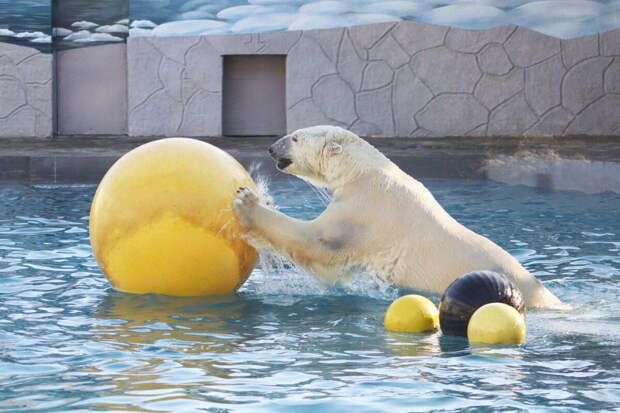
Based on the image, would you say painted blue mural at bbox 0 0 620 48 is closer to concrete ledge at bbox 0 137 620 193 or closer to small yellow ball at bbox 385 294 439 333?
concrete ledge at bbox 0 137 620 193

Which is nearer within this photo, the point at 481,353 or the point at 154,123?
the point at 481,353

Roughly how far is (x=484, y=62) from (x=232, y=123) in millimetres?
3894

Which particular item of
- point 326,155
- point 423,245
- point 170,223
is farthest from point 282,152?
point 423,245

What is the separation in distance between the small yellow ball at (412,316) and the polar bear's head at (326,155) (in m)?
1.00

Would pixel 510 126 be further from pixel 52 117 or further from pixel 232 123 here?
pixel 52 117

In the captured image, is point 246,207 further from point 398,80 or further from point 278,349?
point 398,80

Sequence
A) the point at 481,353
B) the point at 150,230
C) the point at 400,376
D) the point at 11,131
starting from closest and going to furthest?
1. the point at 400,376
2. the point at 481,353
3. the point at 150,230
4. the point at 11,131

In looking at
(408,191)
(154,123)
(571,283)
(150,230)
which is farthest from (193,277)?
(154,123)

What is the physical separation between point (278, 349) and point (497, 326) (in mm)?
930

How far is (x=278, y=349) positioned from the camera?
3789mm

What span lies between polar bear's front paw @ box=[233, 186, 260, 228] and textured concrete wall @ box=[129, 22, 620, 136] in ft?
28.7

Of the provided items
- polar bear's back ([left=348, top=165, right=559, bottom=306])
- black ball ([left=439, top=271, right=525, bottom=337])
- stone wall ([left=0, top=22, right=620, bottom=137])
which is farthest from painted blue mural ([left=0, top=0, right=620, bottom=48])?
black ball ([left=439, top=271, right=525, bottom=337])

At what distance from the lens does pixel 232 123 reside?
13852 mm

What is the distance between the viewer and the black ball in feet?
13.1
